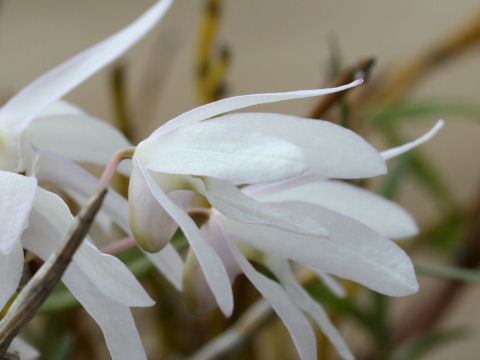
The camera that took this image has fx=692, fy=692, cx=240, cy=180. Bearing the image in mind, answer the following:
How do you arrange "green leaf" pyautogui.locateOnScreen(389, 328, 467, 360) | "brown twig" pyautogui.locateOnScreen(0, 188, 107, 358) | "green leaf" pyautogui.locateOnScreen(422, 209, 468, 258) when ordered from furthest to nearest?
"green leaf" pyautogui.locateOnScreen(422, 209, 468, 258)
"green leaf" pyautogui.locateOnScreen(389, 328, 467, 360)
"brown twig" pyautogui.locateOnScreen(0, 188, 107, 358)

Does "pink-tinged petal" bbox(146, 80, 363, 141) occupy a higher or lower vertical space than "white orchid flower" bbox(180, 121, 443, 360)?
higher

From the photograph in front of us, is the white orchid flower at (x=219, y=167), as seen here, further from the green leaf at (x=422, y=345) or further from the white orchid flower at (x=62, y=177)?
the green leaf at (x=422, y=345)

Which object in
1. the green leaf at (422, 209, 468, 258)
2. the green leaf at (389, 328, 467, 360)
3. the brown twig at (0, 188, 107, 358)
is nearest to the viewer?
the brown twig at (0, 188, 107, 358)

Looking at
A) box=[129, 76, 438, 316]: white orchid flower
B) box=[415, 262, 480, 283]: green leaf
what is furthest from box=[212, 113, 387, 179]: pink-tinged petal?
box=[415, 262, 480, 283]: green leaf

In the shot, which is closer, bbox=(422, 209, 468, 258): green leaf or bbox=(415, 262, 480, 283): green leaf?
bbox=(415, 262, 480, 283): green leaf

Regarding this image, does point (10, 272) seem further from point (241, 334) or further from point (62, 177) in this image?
point (241, 334)

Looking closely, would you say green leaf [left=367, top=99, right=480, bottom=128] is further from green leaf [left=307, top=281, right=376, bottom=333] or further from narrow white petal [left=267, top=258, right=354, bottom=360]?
narrow white petal [left=267, top=258, right=354, bottom=360]

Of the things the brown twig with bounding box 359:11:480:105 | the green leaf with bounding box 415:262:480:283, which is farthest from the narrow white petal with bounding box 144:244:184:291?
the brown twig with bounding box 359:11:480:105

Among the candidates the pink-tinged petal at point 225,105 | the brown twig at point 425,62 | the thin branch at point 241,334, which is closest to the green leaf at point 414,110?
the brown twig at point 425,62

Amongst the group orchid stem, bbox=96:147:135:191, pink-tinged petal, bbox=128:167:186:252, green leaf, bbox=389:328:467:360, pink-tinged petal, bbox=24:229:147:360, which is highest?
orchid stem, bbox=96:147:135:191
